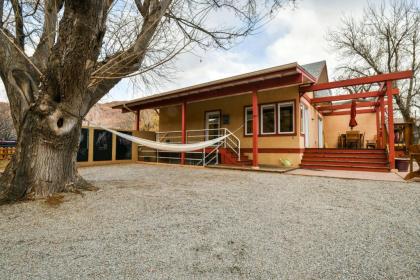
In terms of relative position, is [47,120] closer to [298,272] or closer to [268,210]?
[268,210]

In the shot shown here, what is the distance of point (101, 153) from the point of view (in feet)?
28.1

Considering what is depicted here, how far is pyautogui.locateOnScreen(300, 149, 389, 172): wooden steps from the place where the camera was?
6.23m

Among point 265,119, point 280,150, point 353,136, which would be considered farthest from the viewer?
point 353,136

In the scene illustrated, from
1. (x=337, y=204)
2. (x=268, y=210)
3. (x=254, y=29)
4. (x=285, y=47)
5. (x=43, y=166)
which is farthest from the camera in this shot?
(x=285, y=47)

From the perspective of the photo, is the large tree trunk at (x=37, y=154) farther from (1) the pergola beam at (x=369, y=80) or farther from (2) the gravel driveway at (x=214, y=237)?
(1) the pergola beam at (x=369, y=80)

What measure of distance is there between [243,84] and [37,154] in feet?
17.1

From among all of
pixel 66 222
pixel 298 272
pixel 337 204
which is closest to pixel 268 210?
pixel 337 204

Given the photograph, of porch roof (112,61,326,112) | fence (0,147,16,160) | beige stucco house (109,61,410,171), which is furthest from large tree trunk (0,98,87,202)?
fence (0,147,16,160)

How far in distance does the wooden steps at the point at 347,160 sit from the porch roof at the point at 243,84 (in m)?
2.27

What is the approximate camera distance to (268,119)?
7.88 m

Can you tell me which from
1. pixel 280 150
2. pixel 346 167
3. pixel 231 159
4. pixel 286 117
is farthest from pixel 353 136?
pixel 231 159

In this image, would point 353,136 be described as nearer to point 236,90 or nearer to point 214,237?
point 236,90

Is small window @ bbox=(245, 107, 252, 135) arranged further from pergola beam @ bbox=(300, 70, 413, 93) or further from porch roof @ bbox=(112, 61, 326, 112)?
pergola beam @ bbox=(300, 70, 413, 93)

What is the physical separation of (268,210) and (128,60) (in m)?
3.10
